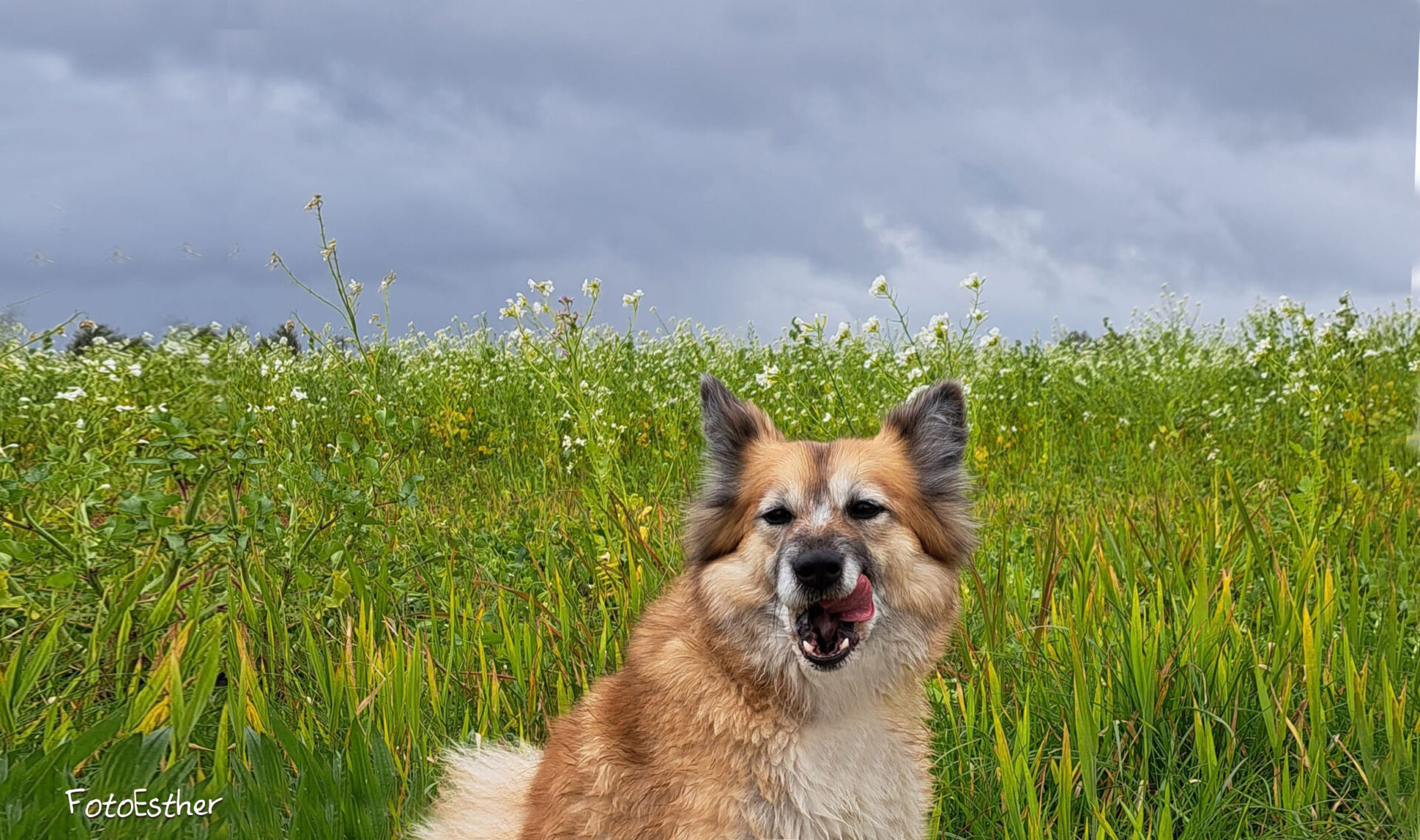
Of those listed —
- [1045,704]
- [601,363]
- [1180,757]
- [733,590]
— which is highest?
[601,363]

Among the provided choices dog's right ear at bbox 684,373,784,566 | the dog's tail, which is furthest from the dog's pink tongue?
the dog's tail

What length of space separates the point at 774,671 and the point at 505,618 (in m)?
1.28

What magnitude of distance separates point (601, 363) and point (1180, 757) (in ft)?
12.5

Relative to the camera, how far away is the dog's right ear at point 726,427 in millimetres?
2900

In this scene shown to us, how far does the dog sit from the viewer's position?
2561 millimetres

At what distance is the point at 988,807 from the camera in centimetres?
304

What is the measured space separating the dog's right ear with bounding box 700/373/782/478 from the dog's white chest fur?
0.79 metres

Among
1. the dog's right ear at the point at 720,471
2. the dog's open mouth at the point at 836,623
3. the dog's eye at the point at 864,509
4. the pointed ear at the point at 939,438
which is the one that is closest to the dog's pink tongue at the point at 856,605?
the dog's open mouth at the point at 836,623

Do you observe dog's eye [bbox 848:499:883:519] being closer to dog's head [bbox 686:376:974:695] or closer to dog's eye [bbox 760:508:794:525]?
dog's head [bbox 686:376:974:695]

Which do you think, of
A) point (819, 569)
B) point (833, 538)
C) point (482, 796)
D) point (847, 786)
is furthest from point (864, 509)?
point (482, 796)

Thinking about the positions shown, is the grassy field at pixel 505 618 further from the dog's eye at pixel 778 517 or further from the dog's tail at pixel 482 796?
the dog's eye at pixel 778 517

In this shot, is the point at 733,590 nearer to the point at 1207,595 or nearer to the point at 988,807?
the point at 988,807

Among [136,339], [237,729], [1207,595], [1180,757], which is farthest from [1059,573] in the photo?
[136,339]

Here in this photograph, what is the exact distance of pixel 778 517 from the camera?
2828 mm
